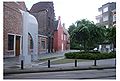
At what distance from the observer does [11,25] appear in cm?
2561

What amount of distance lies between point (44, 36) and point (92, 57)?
15079 millimetres

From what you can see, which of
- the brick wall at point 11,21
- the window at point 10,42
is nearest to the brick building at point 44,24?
the brick wall at point 11,21

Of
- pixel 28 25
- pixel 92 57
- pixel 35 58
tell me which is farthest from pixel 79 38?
pixel 28 25

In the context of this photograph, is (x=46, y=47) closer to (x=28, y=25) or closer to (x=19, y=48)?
(x=19, y=48)

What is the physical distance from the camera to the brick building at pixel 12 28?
24289 mm

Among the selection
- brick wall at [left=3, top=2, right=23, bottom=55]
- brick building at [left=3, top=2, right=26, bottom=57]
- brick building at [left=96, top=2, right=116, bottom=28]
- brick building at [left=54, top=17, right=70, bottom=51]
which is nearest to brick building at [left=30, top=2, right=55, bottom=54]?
brick building at [left=54, top=17, right=70, bottom=51]

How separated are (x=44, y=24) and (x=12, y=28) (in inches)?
518

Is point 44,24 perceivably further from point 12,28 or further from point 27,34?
point 27,34

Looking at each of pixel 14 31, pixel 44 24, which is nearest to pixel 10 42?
pixel 14 31

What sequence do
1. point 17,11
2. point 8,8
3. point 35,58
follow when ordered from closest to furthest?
point 35,58
point 8,8
point 17,11

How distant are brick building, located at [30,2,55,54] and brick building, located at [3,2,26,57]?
7.53 meters

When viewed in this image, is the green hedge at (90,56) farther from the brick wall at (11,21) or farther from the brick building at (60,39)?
the brick building at (60,39)

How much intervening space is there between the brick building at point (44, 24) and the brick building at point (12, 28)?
7528 mm

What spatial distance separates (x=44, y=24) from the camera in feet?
127
